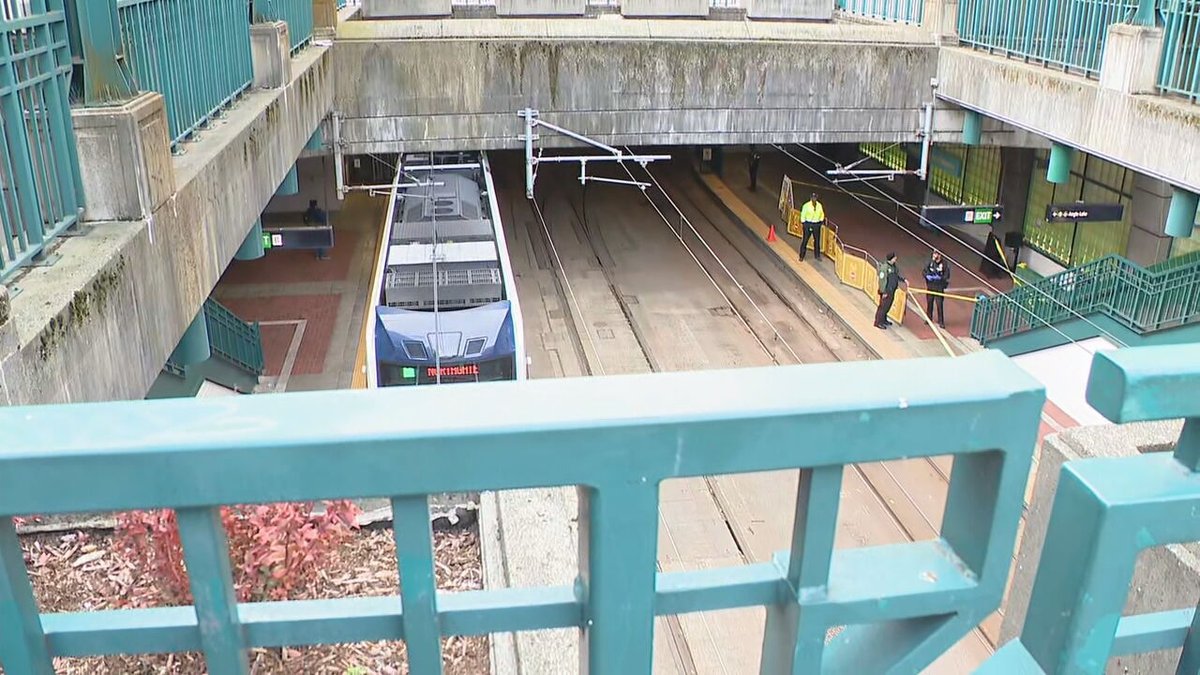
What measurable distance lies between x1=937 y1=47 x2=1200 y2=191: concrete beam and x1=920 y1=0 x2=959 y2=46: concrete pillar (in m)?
0.34

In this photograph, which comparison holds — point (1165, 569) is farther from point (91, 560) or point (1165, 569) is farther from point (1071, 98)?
point (1071, 98)

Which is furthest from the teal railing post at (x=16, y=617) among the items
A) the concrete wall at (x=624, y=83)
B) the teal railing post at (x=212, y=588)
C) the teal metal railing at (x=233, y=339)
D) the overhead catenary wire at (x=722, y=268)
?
the concrete wall at (x=624, y=83)

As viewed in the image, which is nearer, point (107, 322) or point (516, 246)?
point (107, 322)

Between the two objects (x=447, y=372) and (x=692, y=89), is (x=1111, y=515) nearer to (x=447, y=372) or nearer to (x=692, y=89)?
(x=447, y=372)

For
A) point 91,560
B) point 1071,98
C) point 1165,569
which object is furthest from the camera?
point 1071,98

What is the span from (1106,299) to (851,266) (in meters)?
6.79

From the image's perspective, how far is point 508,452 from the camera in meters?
1.41

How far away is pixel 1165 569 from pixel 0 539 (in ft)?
10.6

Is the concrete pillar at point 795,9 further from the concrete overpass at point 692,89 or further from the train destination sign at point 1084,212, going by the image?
the train destination sign at point 1084,212

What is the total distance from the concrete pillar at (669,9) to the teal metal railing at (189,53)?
18.4 metres

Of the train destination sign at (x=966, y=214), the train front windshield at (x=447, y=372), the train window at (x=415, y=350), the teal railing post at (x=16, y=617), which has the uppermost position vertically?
the teal railing post at (x=16, y=617)

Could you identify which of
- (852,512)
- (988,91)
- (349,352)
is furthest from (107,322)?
(988,91)

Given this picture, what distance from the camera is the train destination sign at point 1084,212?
1634 centimetres

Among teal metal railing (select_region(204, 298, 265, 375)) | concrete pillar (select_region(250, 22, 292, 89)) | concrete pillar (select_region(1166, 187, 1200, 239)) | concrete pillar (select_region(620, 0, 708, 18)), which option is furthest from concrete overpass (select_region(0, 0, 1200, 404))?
concrete pillar (select_region(620, 0, 708, 18))
